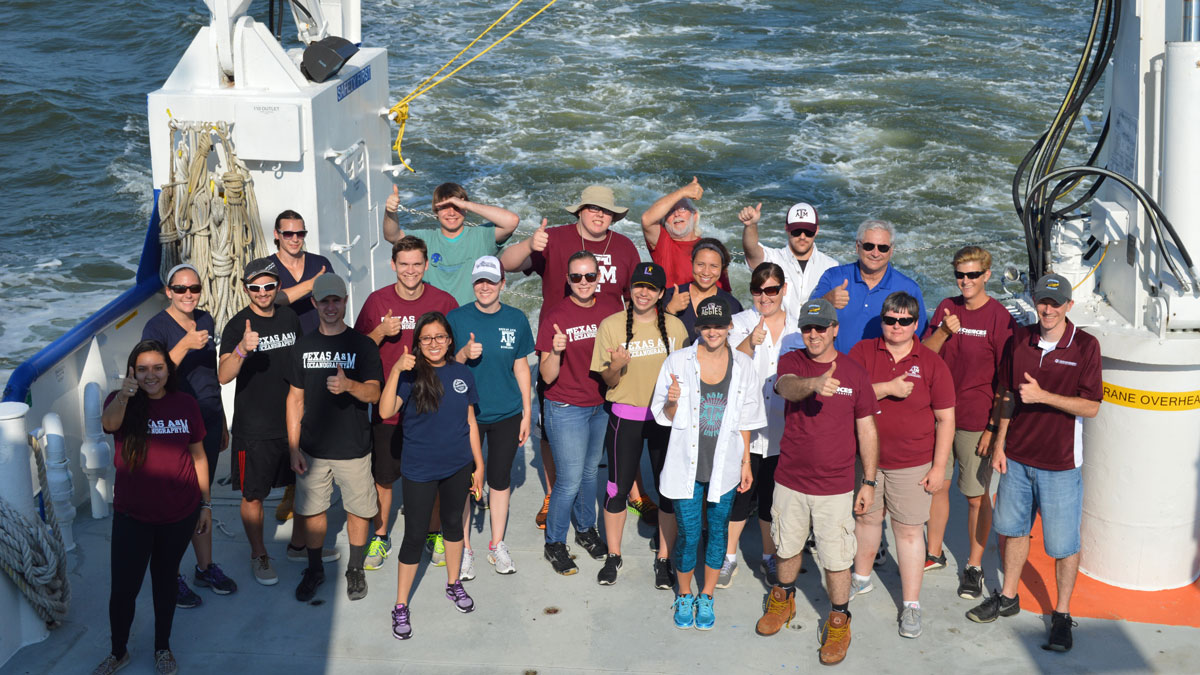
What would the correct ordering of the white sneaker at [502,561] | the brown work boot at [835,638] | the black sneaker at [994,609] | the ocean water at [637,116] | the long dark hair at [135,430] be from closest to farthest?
the long dark hair at [135,430], the brown work boot at [835,638], the black sneaker at [994,609], the white sneaker at [502,561], the ocean water at [637,116]

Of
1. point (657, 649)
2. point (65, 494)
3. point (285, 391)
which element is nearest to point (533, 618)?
point (657, 649)

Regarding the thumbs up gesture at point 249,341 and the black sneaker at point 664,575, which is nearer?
the thumbs up gesture at point 249,341

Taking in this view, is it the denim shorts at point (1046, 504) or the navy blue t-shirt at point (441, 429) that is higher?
the navy blue t-shirt at point (441, 429)

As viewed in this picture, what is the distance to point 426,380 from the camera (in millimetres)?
5441

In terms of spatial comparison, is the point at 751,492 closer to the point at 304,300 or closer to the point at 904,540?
the point at 904,540

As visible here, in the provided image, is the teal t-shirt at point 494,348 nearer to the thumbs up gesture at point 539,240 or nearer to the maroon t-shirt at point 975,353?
the thumbs up gesture at point 539,240

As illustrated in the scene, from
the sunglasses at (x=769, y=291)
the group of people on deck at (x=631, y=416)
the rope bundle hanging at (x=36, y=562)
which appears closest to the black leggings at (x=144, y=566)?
the group of people on deck at (x=631, y=416)

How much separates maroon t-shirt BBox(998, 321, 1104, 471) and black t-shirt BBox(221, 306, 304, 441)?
3.42 m

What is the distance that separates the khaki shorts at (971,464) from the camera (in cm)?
593

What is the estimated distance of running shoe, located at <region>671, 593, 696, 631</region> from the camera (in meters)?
5.66

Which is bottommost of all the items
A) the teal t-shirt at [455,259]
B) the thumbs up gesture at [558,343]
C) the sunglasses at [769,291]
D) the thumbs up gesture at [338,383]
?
the thumbs up gesture at [338,383]

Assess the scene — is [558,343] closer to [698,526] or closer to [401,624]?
[698,526]

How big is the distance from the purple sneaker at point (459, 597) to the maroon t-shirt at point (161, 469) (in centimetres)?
133

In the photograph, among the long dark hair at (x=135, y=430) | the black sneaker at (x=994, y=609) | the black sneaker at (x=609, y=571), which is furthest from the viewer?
the black sneaker at (x=609, y=571)
